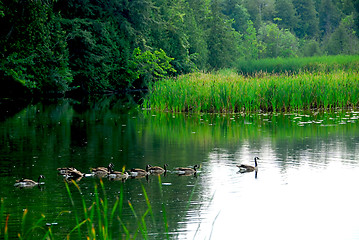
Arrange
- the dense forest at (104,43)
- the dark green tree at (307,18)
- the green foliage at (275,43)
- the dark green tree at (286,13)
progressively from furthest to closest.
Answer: the dark green tree at (307,18) → the dark green tree at (286,13) → the green foliage at (275,43) → the dense forest at (104,43)

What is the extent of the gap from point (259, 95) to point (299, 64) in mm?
30193

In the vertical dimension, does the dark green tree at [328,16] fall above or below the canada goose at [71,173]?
above

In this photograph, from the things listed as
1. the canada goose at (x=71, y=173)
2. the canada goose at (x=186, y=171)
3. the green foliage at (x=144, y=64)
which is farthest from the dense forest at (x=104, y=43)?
the canada goose at (x=186, y=171)

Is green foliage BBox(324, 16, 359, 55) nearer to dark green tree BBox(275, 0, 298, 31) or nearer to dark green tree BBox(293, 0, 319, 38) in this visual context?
dark green tree BBox(275, 0, 298, 31)

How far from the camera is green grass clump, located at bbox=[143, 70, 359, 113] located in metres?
27.6

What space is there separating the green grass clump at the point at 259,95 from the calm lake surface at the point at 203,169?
1.05 meters

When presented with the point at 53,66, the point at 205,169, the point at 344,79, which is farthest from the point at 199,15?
the point at 205,169

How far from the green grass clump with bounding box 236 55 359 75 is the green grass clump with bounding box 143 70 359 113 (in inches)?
837

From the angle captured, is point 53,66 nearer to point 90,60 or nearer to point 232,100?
point 90,60

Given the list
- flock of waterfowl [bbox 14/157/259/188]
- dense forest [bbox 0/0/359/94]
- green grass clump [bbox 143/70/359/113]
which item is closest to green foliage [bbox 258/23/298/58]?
dense forest [bbox 0/0/359/94]

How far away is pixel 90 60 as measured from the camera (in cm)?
4072

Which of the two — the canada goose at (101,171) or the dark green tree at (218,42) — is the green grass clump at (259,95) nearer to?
the canada goose at (101,171)

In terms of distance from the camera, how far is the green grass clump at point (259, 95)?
2762 cm

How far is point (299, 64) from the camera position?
5684 centimetres
